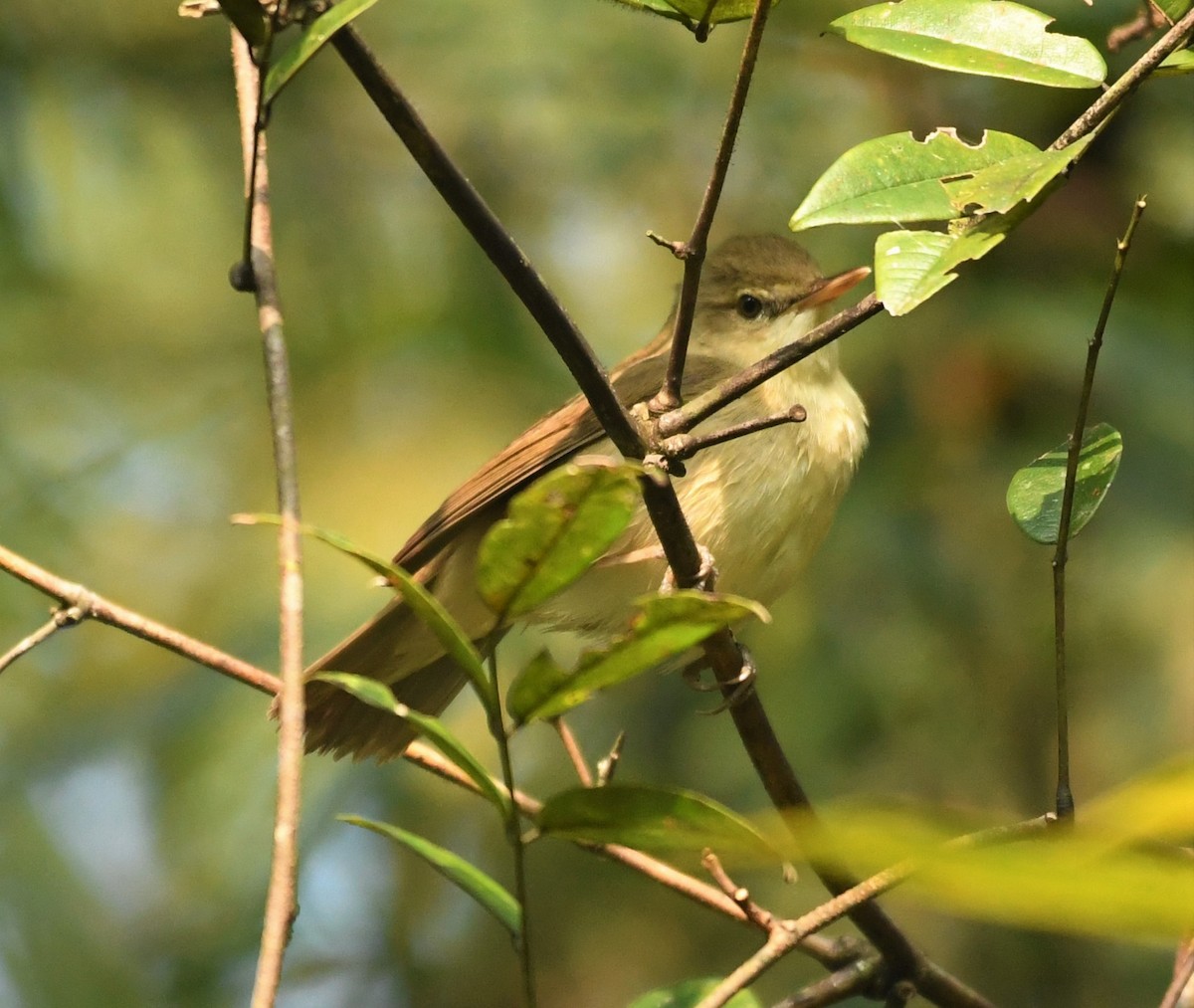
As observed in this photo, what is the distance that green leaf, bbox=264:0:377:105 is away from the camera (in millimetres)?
1295

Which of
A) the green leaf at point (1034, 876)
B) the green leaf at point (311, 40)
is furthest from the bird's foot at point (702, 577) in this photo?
the green leaf at point (1034, 876)

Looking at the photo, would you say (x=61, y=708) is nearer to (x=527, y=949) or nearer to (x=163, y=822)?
(x=163, y=822)

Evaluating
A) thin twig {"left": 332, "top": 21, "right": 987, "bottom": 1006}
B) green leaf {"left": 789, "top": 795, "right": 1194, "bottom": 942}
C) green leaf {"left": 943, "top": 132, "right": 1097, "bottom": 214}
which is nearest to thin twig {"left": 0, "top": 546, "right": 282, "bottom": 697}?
thin twig {"left": 332, "top": 21, "right": 987, "bottom": 1006}

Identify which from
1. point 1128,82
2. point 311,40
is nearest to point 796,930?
point 1128,82

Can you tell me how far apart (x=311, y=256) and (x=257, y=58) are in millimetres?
3544

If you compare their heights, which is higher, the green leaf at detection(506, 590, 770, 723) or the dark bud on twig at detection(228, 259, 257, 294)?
the dark bud on twig at detection(228, 259, 257, 294)

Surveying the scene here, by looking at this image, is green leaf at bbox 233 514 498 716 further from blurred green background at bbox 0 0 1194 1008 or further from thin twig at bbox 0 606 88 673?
blurred green background at bbox 0 0 1194 1008

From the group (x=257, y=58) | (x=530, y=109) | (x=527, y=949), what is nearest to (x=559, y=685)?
(x=527, y=949)

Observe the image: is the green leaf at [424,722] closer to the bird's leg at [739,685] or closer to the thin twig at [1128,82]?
the thin twig at [1128,82]

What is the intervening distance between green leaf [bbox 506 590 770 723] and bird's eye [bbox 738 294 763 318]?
2516 mm

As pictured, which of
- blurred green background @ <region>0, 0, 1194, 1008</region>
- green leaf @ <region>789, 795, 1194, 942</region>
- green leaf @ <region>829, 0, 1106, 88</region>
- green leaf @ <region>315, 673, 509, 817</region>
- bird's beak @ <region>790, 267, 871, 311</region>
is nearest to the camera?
green leaf @ <region>789, 795, 1194, 942</region>

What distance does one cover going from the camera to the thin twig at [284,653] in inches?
47.3

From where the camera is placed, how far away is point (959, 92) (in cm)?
443

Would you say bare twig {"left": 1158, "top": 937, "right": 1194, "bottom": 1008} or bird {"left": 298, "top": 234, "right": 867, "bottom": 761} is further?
bird {"left": 298, "top": 234, "right": 867, "bottom": 761}
